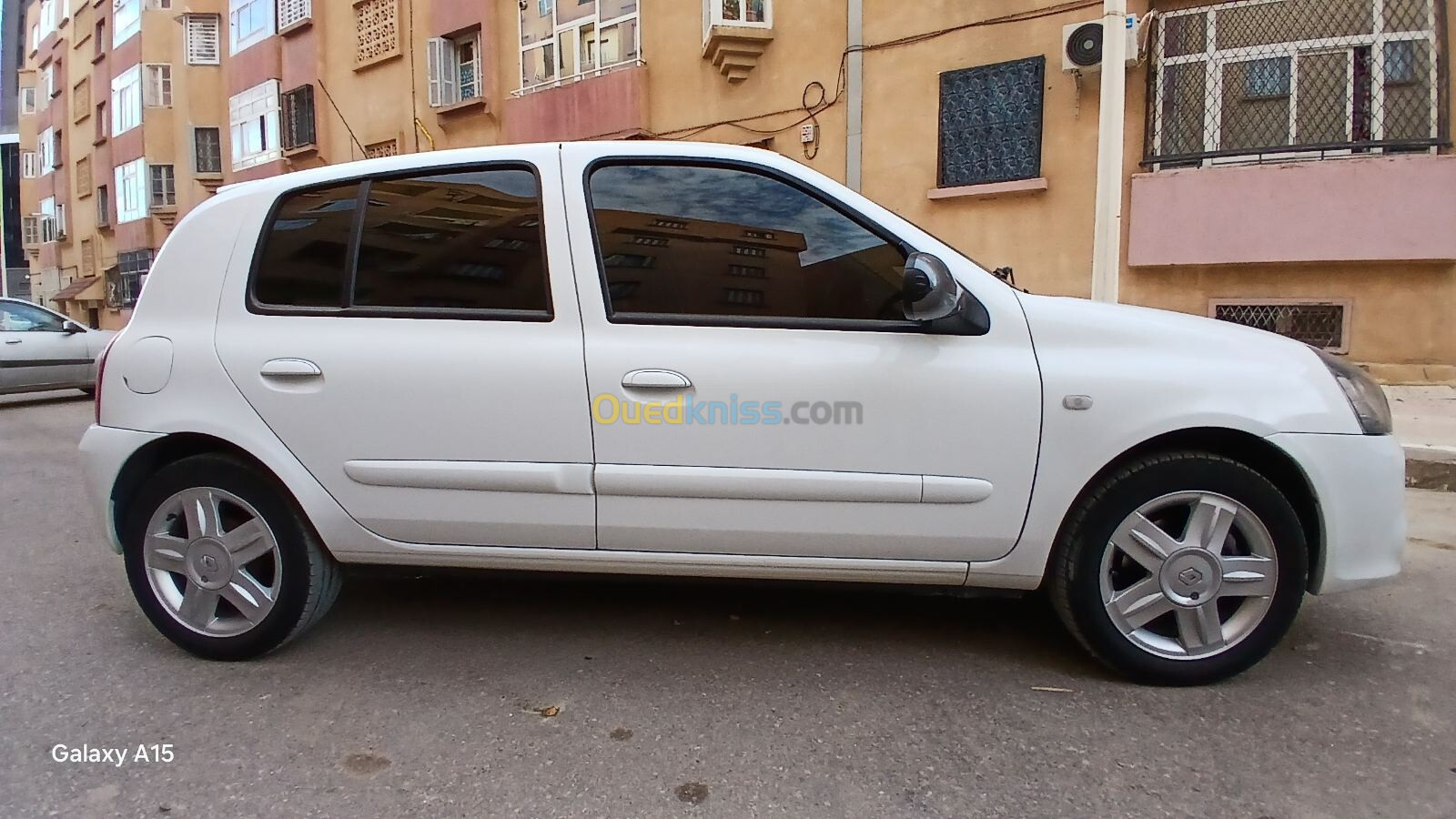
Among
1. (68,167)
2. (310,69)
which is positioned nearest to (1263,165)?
(310,69)

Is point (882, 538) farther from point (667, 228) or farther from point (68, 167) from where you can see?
point (68, 167)

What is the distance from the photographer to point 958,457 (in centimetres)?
262

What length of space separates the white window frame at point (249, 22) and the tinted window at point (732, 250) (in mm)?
21161

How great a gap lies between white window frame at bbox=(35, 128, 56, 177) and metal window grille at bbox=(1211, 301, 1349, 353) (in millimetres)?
40092

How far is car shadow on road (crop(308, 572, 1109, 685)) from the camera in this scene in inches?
117

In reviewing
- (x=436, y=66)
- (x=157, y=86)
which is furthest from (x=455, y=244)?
(x=157, y=86)

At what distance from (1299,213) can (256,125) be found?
21.5 meters

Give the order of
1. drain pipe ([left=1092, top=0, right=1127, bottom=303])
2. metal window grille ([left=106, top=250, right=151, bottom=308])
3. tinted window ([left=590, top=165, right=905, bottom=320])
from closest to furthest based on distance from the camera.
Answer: tinted window ([left=590, top=165, right=905, bottom=320]) < drain pipe ([left=1092, top=0, right=1127, bottom=303]) < metal window grille ([left=106, top=250, right=151, bottom=308])

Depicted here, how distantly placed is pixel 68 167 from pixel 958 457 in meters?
39.3

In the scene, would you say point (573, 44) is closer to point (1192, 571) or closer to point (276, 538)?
point (276, 538)

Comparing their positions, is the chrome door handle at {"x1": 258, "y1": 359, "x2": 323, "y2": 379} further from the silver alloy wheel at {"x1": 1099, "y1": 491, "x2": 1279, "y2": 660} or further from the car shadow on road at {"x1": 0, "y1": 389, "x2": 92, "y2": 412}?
the car shadow on road at {"x1": 0, "y1": 389, "x2": 92, "y2": 412}

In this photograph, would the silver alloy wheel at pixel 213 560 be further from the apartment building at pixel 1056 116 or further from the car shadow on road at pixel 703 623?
the apartment building at pixel 1056 116

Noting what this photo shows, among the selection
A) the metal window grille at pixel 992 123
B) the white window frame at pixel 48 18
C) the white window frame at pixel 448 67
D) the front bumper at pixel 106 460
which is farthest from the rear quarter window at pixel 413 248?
the white window frame at pixel 48 18

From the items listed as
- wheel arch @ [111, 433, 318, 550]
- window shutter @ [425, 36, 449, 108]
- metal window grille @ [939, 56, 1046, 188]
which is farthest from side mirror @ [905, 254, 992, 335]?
window shutter @ [425, 36, 449, 108]
